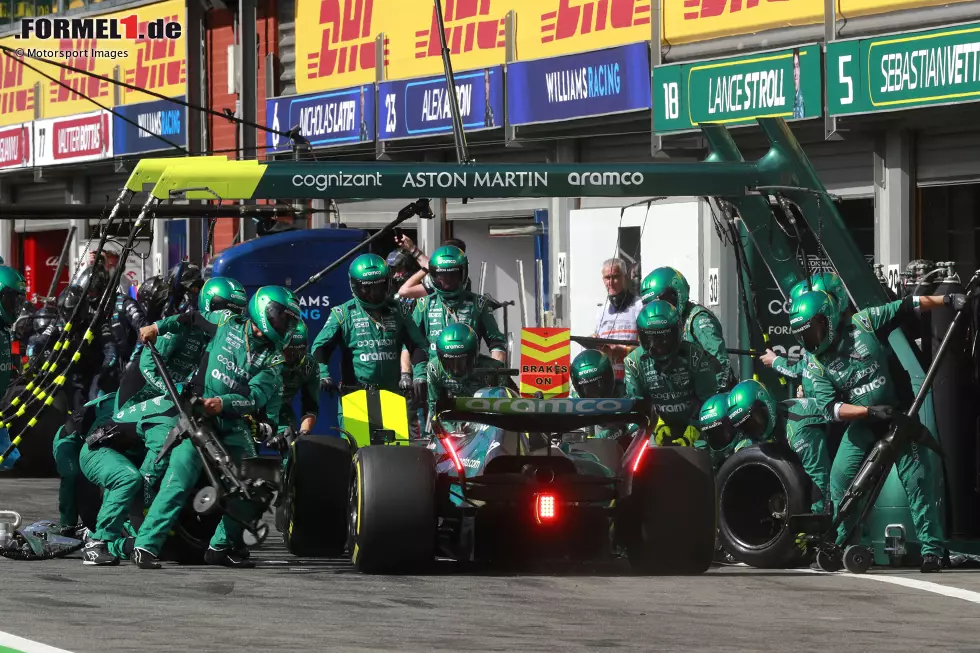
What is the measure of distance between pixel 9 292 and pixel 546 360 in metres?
3.81

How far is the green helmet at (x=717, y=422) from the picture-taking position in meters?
12.4

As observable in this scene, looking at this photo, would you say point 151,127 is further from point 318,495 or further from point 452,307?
point 318,495

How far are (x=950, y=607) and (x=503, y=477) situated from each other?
244cm

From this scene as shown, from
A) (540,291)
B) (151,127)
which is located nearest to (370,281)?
(540,291)

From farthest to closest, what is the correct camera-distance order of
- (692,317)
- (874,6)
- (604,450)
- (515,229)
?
(515,229), (874,6), (692,317), (604,450)

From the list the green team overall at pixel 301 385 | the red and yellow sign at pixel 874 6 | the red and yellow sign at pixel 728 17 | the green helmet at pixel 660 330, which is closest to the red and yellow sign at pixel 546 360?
the green helmet at pixel 660 330

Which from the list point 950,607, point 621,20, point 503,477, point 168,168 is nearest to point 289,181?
point 168,168

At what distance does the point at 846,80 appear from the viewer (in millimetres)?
18000

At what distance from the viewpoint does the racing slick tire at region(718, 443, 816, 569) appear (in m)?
11.8

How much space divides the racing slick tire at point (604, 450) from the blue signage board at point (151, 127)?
57.2 ft

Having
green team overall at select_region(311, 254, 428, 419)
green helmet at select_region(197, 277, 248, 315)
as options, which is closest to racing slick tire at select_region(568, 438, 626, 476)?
green helmet at select_region(197, 277, 248, 315)

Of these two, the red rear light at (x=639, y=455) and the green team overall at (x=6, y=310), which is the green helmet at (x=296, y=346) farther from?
the green team overall at (x=6, y=310)

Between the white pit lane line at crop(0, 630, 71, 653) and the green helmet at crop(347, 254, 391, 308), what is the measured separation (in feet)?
20.2

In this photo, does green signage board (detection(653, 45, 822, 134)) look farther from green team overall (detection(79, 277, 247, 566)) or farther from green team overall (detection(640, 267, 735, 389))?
green team overall (detection(79, 277, 247, 566))
